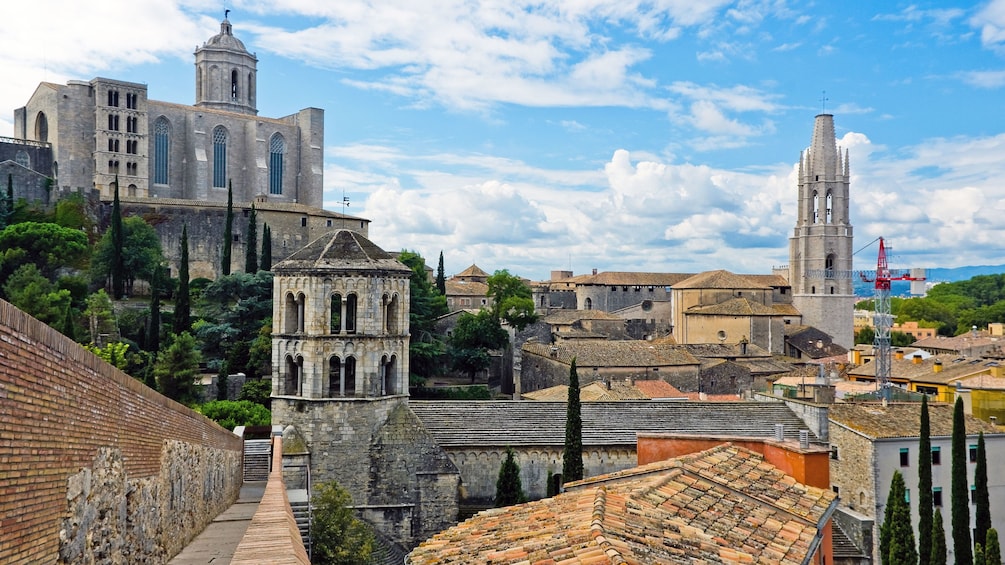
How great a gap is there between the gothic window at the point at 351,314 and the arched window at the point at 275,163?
1814 inches

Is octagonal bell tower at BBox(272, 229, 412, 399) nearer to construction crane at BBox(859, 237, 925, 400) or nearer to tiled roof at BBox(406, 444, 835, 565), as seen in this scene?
tiled roof at BBox(406, 444, 835, 565)

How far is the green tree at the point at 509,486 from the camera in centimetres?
2458

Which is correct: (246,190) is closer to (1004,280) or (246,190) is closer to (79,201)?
(79,201)

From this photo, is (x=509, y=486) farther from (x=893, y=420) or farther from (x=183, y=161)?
(x=183, y=161)

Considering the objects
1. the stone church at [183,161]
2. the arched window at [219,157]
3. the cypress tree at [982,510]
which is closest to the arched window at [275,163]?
the stone church at [183,161]

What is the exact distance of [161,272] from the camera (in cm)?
4706

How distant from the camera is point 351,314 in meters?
26.5

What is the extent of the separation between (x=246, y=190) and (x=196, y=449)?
59161mm

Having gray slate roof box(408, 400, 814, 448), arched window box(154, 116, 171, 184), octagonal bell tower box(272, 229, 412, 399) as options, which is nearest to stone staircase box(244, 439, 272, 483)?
octagonal bell tower box(272, 229, 412, 399)

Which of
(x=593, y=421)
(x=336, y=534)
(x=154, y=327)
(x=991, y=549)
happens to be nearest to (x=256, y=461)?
(x=336, y=534)

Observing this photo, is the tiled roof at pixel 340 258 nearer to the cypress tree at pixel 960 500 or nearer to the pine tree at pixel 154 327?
the cypress tree at pixel 960 500

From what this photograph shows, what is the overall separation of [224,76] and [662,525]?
74820 millimetres

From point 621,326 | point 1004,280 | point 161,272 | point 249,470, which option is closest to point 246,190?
point 161,272

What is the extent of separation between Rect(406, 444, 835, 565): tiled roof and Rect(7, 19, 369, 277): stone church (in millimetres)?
49005
